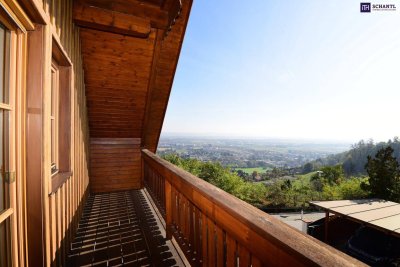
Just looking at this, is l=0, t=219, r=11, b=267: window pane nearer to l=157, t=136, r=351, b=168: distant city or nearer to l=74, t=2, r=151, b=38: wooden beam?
l=74, t=2, r=151, b=38: wooden beam

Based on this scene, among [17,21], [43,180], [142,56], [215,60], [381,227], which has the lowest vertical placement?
[381,227]

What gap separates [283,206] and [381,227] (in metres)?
15.3

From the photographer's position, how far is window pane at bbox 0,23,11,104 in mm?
1174

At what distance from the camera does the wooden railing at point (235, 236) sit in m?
0.75

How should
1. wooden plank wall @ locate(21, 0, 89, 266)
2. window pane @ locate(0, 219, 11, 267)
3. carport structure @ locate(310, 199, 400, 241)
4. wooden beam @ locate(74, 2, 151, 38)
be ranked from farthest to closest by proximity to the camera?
carport structure @ locate(310, 199, 400, 241), wooden beam @ locate(74, 2, 151, 38), wooden plank wall @ locate(21, 0, 89, 266), window pane @ locate(0, 219, 11, 267)

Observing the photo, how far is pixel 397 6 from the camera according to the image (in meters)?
5.86

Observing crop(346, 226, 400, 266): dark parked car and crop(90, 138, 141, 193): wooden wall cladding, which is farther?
crop(90, 138, 141, 193): wooden wall cladding

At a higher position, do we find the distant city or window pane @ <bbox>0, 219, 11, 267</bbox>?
window pane @ <bbox>0, 219, 11, 267</bbox>

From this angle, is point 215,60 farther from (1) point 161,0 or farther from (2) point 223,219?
(2) point 223,219

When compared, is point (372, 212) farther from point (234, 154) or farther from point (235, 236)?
point (234, 154)

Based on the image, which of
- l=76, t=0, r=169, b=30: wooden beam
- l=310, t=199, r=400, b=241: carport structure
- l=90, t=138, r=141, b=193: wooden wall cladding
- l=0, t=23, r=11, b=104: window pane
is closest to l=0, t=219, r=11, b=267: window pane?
l=0, t=23, r=11, b=104: window pane

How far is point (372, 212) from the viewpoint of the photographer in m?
5.51

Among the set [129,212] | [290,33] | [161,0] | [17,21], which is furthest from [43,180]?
[290,33]

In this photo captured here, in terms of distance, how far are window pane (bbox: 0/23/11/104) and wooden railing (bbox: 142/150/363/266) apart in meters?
1.34
